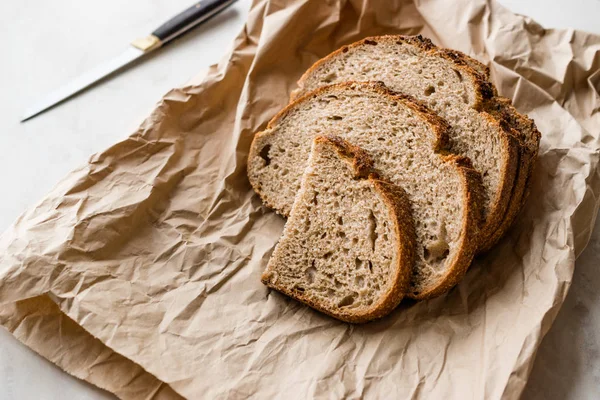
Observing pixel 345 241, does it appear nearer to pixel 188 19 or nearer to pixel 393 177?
pixel 393 177

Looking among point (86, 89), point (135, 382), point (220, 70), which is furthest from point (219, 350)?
point (86, 89)

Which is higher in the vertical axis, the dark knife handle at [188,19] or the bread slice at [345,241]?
the dark knife handle at [188,19]

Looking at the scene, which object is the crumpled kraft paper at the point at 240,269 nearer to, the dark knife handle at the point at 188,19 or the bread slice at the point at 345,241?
the bread slice at the point at 345,241

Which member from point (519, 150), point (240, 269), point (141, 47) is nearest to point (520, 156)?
point (519, 150)

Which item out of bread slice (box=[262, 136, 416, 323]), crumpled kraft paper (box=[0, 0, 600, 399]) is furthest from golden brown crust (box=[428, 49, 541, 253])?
bread slice (box=[262, 136, 416, 323])

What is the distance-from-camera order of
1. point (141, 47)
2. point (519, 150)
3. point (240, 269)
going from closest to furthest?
point (519, 150) → point (240, 269) → point (141, 47)

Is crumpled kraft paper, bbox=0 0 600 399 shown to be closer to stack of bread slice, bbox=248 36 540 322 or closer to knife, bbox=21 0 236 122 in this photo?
stack of bread slice, bbox=248 36 540 322

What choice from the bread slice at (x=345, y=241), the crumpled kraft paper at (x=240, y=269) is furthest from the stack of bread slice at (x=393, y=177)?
the crumpled kraft paper at (x=240, y=269)
